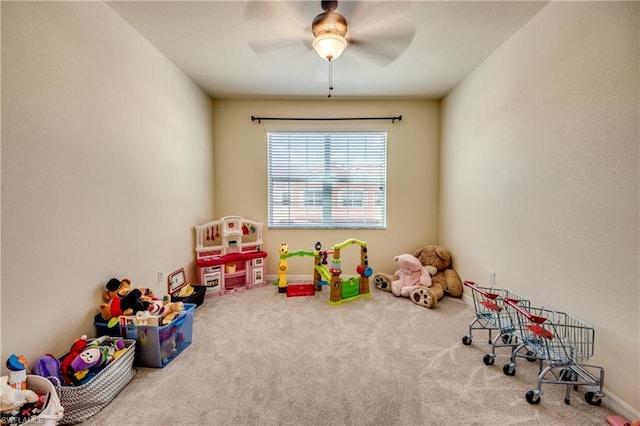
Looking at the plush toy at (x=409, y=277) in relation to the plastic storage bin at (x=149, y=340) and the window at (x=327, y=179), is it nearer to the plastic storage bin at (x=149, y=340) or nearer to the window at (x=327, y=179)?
the window at (x=327, y=179)

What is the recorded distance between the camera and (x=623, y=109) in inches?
56.4

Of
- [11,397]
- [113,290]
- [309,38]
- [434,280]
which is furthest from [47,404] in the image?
[434,280]

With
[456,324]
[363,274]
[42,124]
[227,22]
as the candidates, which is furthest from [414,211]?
[42,124]

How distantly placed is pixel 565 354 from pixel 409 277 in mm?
1743

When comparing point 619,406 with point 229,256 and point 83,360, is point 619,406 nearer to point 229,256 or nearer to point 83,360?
point 83,360

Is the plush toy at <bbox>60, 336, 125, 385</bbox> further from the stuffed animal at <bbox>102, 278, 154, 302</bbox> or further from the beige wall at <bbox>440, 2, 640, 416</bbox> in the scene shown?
the beige wall at <bbox>440, 2, 640, 416</bbox>

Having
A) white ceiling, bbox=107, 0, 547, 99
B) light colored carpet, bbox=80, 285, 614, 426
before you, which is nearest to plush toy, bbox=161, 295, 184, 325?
light colored carpet, bbox=80, 285, 614, 426

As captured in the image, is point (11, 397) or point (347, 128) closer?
point (11, 397)

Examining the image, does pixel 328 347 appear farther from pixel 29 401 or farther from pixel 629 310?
pixel 629 310

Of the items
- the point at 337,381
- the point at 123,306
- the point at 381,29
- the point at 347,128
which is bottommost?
the point at 337,381

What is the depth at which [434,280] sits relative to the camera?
10.7 feet

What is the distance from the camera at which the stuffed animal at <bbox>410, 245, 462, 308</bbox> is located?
9.53ft

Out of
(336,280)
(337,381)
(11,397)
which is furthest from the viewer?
(336,280)

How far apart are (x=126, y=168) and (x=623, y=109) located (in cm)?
324
